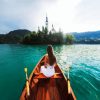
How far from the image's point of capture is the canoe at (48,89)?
686cm

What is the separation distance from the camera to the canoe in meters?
6.86

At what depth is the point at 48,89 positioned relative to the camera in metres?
7.73

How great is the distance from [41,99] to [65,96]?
1.11 m

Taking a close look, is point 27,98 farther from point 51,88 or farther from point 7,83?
point 7,83

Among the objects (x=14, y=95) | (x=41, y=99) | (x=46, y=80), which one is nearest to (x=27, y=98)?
(x=41, y=99)

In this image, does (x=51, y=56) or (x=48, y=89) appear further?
(x=51, y=56)

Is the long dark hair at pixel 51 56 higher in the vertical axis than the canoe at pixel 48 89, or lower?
higher

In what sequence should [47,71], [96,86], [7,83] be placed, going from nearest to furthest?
[47,71] → [96,86] → [7,83]

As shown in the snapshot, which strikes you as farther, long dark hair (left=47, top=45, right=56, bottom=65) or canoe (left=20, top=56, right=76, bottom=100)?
long dark hair (left=47, top=45, right=56, bottom=65)

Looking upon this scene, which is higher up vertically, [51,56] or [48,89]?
[51,56]

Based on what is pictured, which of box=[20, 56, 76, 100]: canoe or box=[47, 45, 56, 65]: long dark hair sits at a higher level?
box=[47, 45, 56, 65]: long dark hair

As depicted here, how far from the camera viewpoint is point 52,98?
6.95 metres

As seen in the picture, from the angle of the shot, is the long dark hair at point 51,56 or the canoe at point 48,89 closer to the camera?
the canoe at point 48,89

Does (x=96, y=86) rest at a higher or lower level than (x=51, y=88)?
lower
